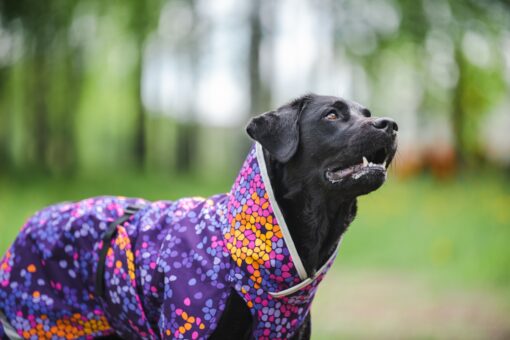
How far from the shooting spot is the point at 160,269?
301 cm

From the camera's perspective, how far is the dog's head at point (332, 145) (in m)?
3.09

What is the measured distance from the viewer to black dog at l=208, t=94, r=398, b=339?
310 centimetres

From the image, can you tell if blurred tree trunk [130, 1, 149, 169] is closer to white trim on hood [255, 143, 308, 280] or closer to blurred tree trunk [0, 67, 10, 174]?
blurred tree trunk [0, 67, 10, 174]

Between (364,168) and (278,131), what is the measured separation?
0.48 m

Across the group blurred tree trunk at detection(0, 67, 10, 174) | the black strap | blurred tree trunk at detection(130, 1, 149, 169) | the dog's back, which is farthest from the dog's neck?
blurred tree trunk at detection(0, 67, 10, 174)

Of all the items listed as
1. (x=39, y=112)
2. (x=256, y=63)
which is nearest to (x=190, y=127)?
(x=39, y=112)

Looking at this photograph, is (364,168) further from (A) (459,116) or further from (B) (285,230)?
(A) (459,116)

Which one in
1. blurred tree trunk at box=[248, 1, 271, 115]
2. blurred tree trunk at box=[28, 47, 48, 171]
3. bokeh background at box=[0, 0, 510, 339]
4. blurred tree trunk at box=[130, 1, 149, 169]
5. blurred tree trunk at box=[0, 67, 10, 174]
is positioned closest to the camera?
bokeh background at box=[0, 0, 510, 339]

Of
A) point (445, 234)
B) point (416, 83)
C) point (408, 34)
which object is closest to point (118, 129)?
point (416, 83)

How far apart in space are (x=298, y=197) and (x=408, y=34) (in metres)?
11.1

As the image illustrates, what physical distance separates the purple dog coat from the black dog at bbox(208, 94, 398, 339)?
113 millimetres

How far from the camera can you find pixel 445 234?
9312 mm

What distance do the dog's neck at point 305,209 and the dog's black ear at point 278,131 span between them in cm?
9

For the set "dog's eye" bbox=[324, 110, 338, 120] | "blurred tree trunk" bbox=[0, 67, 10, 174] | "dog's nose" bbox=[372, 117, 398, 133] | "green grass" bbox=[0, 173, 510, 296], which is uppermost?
"dog's eye" bbox=[324, 110, 338, 120]
